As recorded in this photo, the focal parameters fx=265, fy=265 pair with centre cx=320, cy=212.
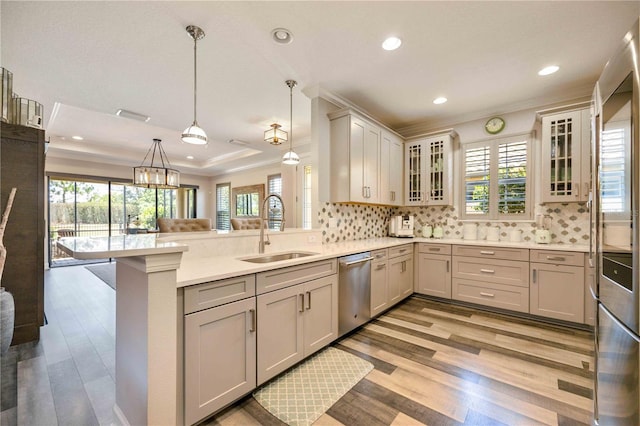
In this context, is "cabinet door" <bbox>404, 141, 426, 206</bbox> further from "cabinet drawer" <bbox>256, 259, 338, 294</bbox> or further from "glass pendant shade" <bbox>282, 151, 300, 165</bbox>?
"cabinet drawer" <bbox>256, 259, 338, 294</bbox>

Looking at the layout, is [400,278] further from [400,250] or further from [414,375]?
[414,375]

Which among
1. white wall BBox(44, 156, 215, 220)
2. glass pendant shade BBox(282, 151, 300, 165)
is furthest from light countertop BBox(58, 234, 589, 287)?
white wall BBox(44, 156, 215, 220)

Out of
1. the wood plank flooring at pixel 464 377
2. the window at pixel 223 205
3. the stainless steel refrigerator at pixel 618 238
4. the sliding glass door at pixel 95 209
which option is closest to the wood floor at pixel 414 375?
the wood plank flooring at pixel 464 377

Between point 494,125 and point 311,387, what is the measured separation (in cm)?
399

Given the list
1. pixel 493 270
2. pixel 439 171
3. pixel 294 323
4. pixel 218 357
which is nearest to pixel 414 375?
pixel 294 323

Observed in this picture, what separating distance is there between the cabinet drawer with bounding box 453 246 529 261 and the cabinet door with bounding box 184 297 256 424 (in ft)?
9.53

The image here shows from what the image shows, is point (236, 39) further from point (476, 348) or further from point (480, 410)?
point (476, 348)

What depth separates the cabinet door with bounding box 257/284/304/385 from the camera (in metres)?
1.79

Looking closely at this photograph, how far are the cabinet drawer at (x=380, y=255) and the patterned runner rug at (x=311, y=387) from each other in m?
1.08

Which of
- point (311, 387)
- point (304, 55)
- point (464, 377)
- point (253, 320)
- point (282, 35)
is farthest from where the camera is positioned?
point (304, 55)

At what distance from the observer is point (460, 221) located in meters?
4.02

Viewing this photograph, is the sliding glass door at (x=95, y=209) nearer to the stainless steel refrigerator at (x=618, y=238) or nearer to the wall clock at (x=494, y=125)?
the wall clock at (x=494, y=125)

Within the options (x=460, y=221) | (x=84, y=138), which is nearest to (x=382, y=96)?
(x=460, y=221)

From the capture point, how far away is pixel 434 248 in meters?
3.71
